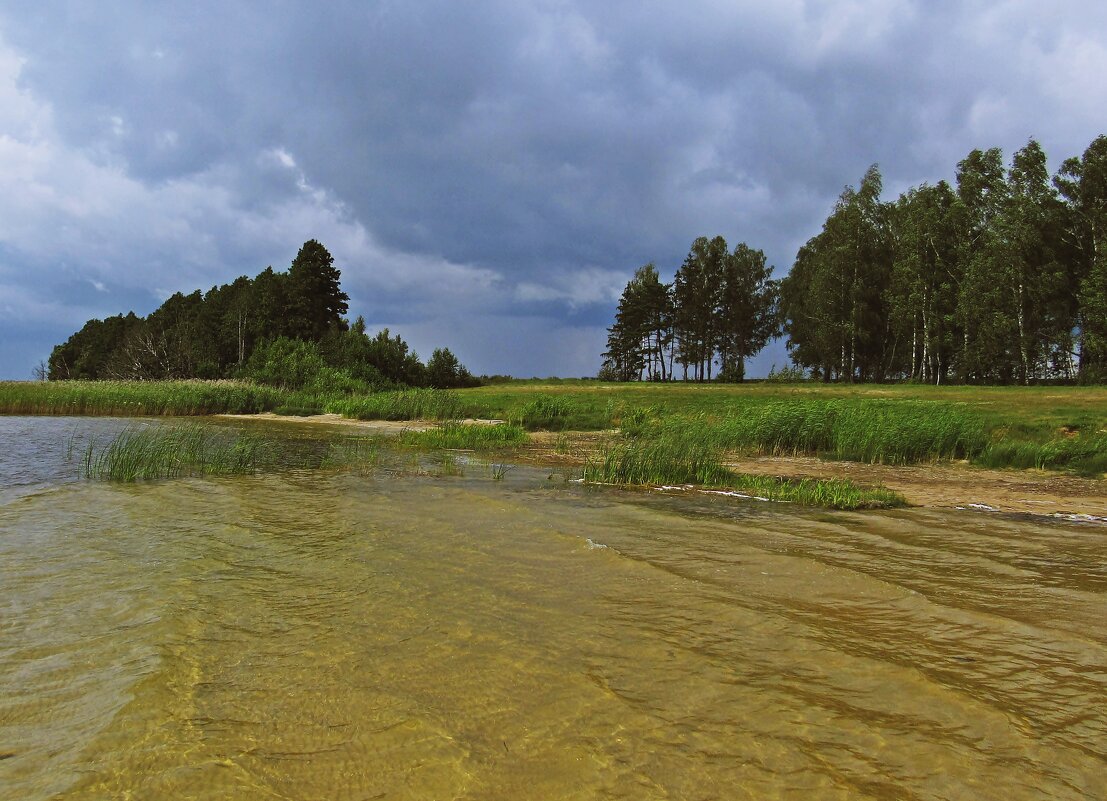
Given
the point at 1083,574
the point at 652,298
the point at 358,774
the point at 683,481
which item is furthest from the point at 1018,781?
the point at 652,298

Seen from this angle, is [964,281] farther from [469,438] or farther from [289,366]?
[289,366]

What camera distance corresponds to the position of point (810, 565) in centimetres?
660

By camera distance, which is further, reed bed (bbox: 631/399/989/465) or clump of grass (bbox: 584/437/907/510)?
reed bed (bbox: 631/399/989/465)

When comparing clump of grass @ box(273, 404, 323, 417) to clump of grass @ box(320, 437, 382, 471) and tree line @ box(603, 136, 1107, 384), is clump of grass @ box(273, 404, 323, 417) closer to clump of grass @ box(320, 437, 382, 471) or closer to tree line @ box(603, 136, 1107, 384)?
clump of grass @ box(320, 437, 382, 471)

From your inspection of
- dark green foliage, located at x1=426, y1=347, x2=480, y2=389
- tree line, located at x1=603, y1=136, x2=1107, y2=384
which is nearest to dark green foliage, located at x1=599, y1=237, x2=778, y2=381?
tree line, located at x1=603, y1=136, x2=1107, y2=384

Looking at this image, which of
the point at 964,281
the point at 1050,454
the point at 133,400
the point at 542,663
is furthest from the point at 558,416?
the point at 964,281

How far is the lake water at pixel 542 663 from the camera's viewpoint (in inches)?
114

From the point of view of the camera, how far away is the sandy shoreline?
10578mm

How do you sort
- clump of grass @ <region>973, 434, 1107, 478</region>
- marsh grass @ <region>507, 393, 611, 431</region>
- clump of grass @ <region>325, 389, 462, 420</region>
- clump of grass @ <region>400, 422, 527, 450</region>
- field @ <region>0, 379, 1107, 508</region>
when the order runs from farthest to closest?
1. clump of grass @ <region>325, 389, 462, 420</region>
2. marsh grass @ <region>507, 393, 611, 431</region>
3. clump of grass @ <region>400, 422, 527, 450</region>
4. clump of grass @ <region>973, 434, 1107, 478</region>
5. field @ <region>0, 379, 1107, 508</region>

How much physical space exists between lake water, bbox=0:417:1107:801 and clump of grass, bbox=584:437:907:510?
10.4 ft

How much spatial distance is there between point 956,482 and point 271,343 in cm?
5281

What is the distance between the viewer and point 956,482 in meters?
13.1

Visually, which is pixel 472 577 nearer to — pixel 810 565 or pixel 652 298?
pixel 810 565

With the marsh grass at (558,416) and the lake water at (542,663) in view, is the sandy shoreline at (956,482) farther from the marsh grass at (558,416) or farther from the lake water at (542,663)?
the marsh grass at (558,416)
